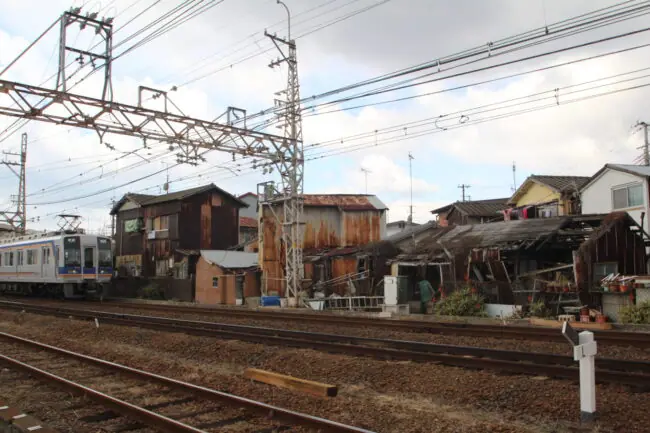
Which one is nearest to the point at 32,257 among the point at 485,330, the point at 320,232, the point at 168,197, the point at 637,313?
the point at 168,197

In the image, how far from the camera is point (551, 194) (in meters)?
31.8

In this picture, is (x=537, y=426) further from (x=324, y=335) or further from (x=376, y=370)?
(x=324, y=335)

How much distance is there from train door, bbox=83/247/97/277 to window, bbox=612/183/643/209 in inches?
1022

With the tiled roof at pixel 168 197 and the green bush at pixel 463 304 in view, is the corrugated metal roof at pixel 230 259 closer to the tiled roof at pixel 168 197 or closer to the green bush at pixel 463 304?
the tiled roof at pixel 168 197

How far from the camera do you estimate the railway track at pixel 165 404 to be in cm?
588

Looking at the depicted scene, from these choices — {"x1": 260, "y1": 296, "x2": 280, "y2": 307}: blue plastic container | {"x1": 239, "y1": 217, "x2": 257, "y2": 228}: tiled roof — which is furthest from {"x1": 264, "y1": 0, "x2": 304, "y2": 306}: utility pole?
{"x1": 239, "y1": 217, "x2": 257, "y2": 228}: tiled roof

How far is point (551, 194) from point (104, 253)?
25743 millimetres

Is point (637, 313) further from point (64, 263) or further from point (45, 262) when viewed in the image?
point (45, 262)

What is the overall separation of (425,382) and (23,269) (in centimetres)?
2830

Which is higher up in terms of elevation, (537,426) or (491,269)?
(491,269)

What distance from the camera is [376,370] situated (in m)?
8.56

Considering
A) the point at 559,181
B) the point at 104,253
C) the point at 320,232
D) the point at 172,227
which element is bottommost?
the point at 104,253

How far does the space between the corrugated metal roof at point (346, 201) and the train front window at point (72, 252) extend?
12153mm

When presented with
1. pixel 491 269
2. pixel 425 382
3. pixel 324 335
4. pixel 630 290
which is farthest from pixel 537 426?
pixel 491 269
